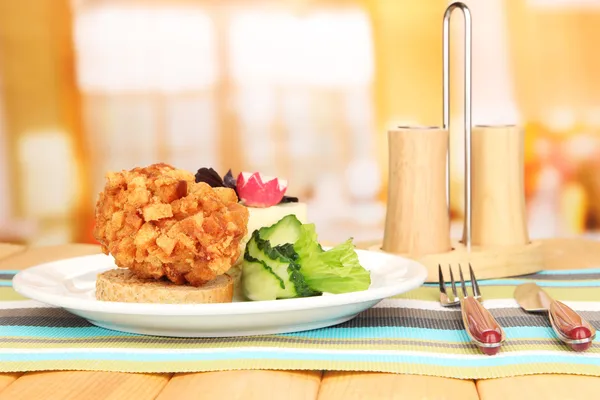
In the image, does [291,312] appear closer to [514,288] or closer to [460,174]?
[514,288]

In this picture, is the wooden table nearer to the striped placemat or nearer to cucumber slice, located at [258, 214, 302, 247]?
the striped placemat

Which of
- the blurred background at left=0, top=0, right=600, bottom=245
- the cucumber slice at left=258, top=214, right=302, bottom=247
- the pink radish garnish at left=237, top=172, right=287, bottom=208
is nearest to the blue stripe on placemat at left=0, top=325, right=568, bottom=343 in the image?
the cucumber slice at left=258, top=214, right=302, bottom=247

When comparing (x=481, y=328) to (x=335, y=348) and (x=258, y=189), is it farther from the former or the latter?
(x=258, y=189)

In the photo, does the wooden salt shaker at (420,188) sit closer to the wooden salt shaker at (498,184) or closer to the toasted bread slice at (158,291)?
the wooden salt shaker at (498,184)

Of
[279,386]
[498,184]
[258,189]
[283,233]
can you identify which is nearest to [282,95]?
[498,184]

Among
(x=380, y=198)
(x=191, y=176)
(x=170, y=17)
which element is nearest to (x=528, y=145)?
(x=380, y=198)
